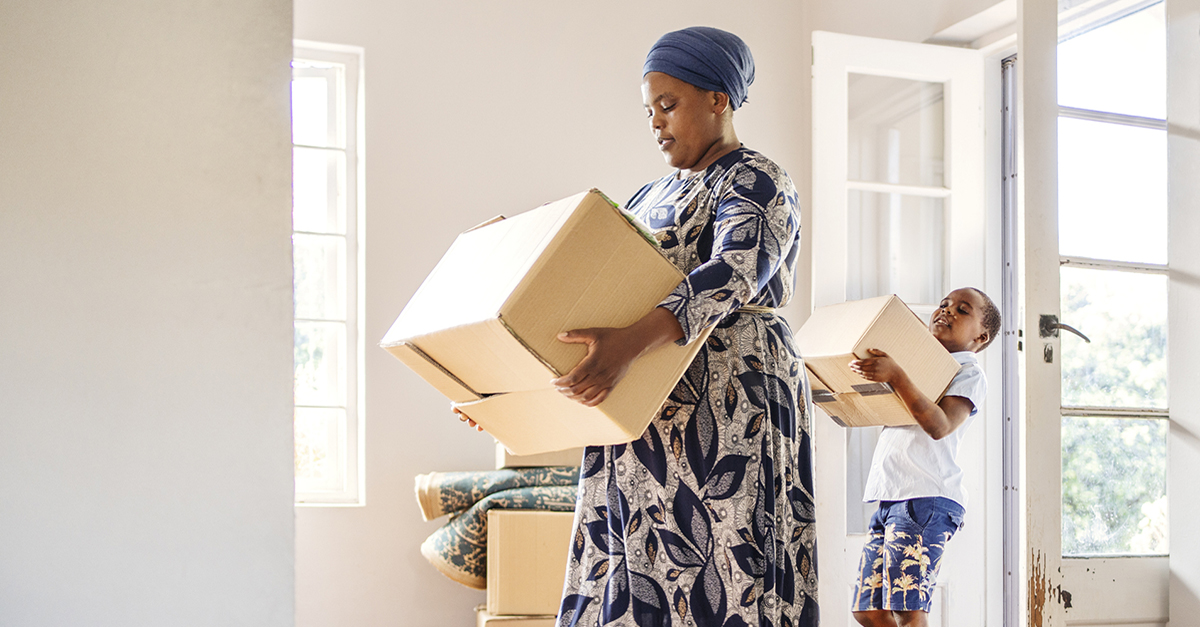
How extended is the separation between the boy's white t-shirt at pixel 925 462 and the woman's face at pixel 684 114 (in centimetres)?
111

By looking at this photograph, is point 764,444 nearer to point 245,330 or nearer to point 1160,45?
point 245,330

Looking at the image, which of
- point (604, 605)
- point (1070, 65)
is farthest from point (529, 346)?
point (1070, 65)

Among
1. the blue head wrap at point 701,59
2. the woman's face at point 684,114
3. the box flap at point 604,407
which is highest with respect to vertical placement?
the blue head wrap at point 701,59

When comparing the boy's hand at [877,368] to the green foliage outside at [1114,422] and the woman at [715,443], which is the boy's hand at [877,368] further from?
the woman at [715,443]

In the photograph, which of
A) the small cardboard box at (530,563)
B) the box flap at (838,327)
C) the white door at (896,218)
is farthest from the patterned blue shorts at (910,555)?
the small cardboard box at (530,563)

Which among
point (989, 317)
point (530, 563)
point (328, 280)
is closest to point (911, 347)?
point (989, 317)

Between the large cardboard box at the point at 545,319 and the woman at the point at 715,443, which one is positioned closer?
the large cardboard box at the point at 545,319

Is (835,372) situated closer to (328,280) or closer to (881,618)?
(881,618)

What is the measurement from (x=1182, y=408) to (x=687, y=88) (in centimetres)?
160

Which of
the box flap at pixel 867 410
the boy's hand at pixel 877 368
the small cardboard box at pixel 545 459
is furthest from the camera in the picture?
the small cardboard box at pixel 545 459

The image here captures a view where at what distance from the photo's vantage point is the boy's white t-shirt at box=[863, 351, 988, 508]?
2225mm

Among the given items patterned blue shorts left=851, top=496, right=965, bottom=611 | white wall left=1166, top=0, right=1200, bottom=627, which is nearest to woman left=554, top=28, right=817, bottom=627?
patterned blue shorts left=851, top=496, right=965, bottom=611

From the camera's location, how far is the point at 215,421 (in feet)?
3.52

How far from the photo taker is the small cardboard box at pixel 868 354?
6.83 feet
